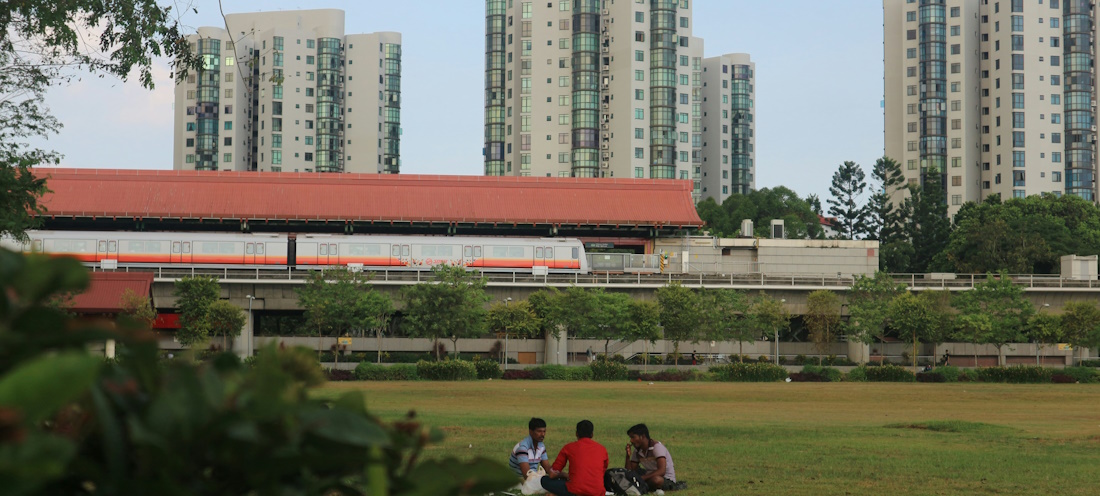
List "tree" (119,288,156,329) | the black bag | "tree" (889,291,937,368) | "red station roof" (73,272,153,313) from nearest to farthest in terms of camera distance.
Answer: the black bag < "tree" (119,288,156,329) < "red station roof" (73,272,153,313) < "tree" (889,291,937,368)

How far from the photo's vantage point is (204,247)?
68000mm

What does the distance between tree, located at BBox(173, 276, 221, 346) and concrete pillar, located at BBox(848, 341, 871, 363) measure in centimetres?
4015

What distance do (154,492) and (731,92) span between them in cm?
17212

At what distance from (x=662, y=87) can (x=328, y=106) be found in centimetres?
4873

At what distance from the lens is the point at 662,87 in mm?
129750

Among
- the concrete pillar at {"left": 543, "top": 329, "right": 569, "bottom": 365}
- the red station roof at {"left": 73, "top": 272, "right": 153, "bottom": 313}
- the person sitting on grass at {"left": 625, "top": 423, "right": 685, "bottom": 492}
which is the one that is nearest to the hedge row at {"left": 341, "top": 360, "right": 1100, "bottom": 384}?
the red station roof at {"left": 73, "top": 272, "right": 153, "bottom": 313}

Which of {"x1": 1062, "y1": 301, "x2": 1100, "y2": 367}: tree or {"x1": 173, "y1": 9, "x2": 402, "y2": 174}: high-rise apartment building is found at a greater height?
{"x1": 173, "y1": 9, "x2": 402, "y2": 174}: high-rise apartment building

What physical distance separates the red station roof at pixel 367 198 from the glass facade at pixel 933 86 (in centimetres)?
6334

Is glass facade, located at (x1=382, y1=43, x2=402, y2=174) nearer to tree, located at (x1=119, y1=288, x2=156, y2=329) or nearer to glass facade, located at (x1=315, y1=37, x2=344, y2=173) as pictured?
glass facade, located at (x1=315, y1=37, x2=344, y2=173)

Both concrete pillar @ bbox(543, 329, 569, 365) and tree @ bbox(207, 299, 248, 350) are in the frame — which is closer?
tree @ bbox(207, 299, 248, 350)

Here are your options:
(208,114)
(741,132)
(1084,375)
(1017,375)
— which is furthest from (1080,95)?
(208,114)

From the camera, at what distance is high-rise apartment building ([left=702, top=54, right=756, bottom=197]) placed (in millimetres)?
167125

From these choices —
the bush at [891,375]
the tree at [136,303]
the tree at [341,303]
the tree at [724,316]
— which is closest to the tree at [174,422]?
the tree at [136,303]

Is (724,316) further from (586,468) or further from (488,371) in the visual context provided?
(586,468)
